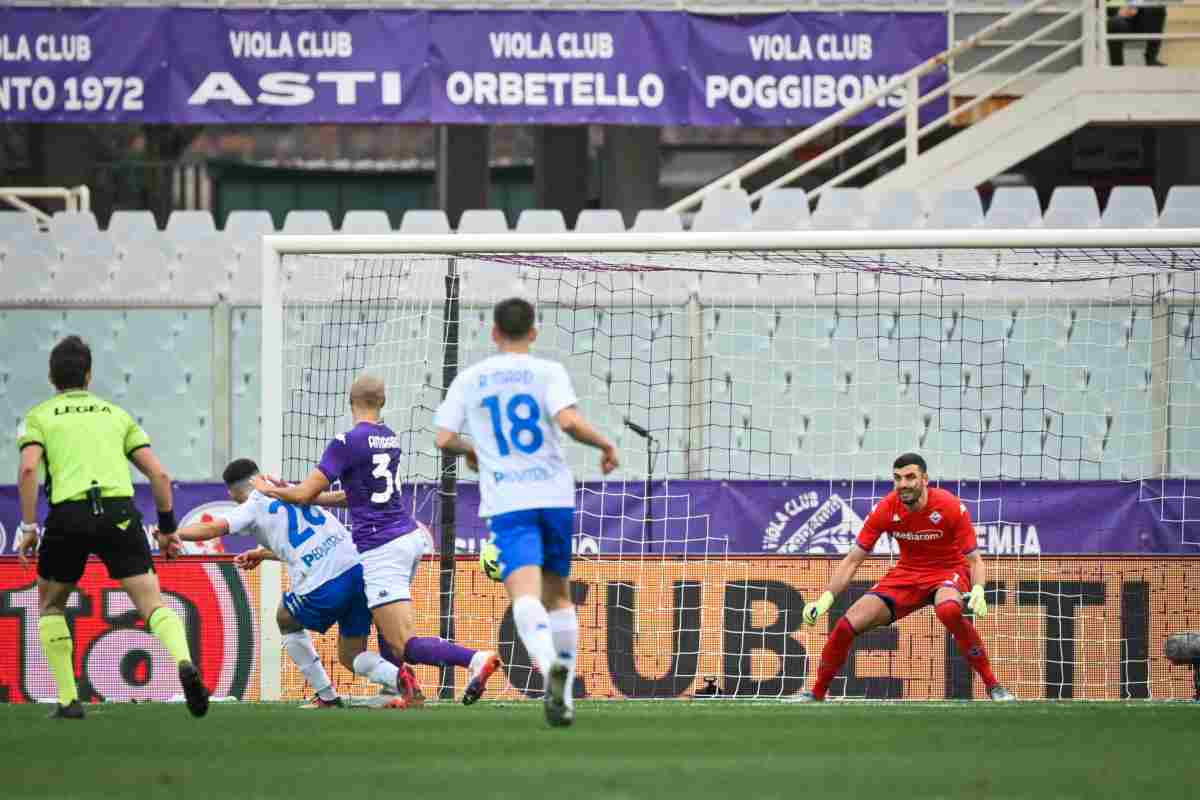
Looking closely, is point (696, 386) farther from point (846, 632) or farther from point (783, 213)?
point (846, 632)

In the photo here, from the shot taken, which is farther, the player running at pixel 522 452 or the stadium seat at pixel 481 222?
the stadium seat at pixel 481 222

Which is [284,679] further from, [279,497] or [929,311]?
[929,311]

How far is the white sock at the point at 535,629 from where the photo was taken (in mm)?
7512

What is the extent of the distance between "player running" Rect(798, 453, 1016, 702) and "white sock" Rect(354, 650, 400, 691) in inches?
108

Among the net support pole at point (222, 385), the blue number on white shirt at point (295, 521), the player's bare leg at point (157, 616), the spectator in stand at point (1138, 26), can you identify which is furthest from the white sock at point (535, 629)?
the spectator in stand at point (1138, 26)

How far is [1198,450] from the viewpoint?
14.5m

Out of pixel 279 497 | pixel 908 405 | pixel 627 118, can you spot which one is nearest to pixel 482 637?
pixel 279 497

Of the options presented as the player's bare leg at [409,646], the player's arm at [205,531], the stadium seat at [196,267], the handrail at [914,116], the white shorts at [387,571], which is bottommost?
the player's bare leg at [409,646]

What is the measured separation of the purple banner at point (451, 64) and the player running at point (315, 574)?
30.7ft

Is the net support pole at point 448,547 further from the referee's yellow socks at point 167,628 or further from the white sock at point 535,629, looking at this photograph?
the white sock at point 535,629

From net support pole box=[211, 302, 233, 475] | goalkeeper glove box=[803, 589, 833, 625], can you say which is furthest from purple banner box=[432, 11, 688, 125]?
goalkeeper glove box=[803, 589, 833, 625]

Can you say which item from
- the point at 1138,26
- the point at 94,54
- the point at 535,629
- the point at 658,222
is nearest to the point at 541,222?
the point at 658,222

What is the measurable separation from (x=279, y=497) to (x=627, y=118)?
403 inches

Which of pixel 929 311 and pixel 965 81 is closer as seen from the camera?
pixel 929 311
